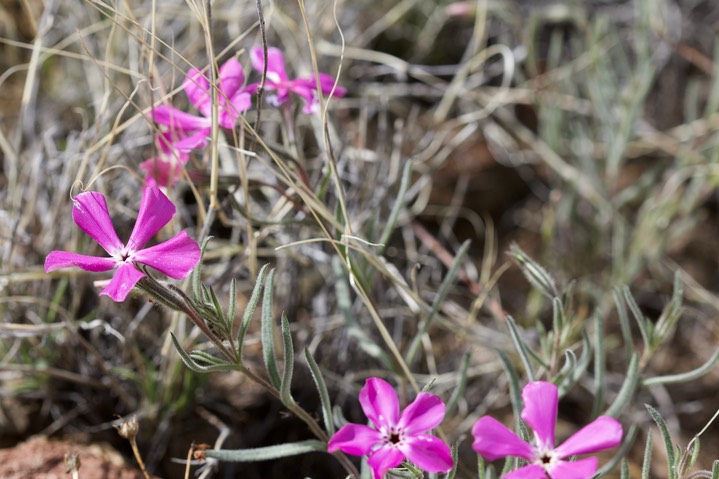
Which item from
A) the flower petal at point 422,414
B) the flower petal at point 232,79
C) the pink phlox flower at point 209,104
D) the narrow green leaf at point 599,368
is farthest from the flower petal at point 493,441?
the flower petal at point 232,79

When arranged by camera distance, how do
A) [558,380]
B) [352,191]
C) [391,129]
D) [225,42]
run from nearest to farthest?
[558,380]
[352,191]
[225,42]
[391,129]

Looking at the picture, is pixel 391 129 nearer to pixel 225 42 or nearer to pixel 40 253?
pixel 225 42

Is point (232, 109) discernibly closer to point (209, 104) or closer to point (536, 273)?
point (209, 104)

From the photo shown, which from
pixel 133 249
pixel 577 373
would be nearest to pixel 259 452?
pixel 133 249

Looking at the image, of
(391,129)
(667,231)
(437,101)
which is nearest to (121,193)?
(391,129)

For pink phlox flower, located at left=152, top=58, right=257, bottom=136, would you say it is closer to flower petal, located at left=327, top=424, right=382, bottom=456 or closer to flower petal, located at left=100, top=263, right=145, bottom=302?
flower petal, located at left=100, top=263, right=145, bottom=302

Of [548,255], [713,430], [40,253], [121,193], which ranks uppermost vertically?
[121,193]

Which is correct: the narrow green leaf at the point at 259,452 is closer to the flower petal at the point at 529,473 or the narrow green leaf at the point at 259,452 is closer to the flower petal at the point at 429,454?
the flower petal at the point at 429,454

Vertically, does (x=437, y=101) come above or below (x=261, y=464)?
above
